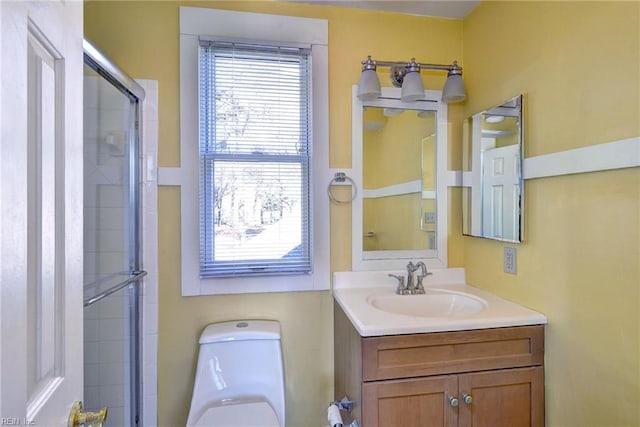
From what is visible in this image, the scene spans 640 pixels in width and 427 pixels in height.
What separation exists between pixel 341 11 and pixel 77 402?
1.94 meters

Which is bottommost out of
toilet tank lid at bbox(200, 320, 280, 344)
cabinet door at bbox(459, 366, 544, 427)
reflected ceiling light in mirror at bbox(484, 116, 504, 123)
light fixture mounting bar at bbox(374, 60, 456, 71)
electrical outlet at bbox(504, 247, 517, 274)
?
cabinet door at bbox(459, 366, 544, 427)

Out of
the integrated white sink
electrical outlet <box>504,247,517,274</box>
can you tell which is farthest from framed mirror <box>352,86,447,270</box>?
electrical outlet <box>504,247,517,274</box>

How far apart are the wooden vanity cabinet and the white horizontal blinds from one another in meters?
0.65

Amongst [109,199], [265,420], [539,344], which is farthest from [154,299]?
[539,344]

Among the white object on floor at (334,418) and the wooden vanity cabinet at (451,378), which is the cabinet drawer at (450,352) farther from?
the white object on floor at (334,418)

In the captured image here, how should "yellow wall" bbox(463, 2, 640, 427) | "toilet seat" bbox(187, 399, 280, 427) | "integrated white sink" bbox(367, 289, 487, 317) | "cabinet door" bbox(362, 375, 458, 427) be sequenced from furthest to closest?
"integrated white sink" bbox(367, 289, 487, 317)
"toilet seat" bbox(187, 399, 280, 427)
"cabinet door" bbox(362, 375, 458, 427)
"yellow wall" bbox(463, 2, 640, 427)

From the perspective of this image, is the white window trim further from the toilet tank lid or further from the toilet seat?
the toilet seat

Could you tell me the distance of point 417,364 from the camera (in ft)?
3.92

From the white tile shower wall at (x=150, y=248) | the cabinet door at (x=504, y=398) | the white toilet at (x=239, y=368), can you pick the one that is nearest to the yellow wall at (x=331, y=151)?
the white tile shower wall at (x=150, y=248)

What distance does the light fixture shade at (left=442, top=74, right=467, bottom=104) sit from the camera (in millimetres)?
1658

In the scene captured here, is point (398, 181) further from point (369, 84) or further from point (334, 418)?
point (334, 418)

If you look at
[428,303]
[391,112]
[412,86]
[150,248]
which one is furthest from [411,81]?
[150,248]

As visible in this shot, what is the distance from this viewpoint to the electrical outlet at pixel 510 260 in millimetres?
1456

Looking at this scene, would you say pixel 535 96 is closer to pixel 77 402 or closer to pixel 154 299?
pixel 77 402
